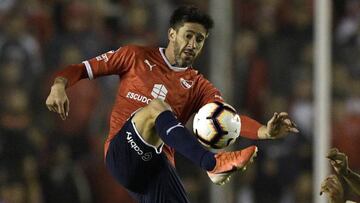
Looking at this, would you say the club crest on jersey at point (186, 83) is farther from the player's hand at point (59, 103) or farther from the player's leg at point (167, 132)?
the player's hand at point (59, 103)

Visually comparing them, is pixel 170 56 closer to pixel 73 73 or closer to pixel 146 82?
pixel 146 82

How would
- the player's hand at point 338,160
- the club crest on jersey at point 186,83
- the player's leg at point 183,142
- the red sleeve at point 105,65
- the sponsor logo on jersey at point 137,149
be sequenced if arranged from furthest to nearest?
1. the club crest on jersey at point 186,83
2. the red sleeve at point 105,65
3. the sponsor logo on jersey at point 137,149
4. the player's hand at point 338,160
5. the player's leg at point 183,142

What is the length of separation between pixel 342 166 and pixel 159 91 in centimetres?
99

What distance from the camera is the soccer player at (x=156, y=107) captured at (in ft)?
16.4

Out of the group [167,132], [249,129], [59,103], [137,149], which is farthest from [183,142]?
[59,103]

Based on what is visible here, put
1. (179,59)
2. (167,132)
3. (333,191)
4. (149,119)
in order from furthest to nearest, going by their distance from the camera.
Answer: (179,59) < (149,119) < (167,132) < (333,191)

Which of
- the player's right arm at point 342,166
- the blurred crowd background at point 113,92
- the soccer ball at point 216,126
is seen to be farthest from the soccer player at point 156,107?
the blurred crowd background at point 113,92

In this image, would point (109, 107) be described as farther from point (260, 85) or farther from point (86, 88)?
point (260, 85)

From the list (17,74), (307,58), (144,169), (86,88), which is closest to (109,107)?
(86,88)

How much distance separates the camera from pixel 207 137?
503 centimetres

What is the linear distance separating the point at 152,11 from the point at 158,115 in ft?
10.9

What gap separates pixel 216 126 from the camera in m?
5.00

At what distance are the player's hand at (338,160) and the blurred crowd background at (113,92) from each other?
2.87m

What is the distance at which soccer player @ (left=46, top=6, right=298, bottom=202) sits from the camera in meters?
5.00
